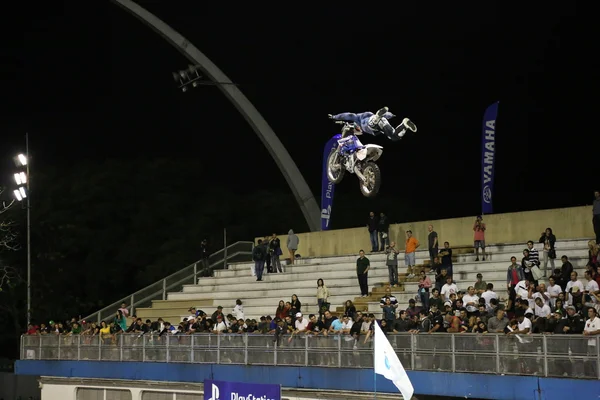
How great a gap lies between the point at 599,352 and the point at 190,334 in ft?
44.1

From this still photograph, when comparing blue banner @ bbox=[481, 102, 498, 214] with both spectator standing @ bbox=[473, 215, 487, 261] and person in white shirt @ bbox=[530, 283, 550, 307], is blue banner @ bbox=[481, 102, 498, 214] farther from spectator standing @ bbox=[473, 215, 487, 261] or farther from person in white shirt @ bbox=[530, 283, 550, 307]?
person in white shirt @ bbox=[530, 283, 550, 307]

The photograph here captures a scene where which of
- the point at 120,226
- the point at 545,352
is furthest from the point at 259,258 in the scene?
the point at 120,226

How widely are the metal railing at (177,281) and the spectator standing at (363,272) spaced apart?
11.3 meters

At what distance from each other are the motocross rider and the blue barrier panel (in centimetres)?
540

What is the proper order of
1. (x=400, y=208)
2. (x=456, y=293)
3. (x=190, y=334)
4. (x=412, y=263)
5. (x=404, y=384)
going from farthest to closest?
(x=400, y=208), (x=412, y=263), (x=190, y=334), (x=456, y=293), (x=404, y=384)

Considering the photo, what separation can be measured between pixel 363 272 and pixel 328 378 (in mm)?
5600

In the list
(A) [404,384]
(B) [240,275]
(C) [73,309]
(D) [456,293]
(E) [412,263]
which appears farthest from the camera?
(C) [73,309]

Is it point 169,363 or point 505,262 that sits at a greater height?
point 505,262

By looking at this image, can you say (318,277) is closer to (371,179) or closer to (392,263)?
(392,263)

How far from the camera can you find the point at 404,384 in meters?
18.2

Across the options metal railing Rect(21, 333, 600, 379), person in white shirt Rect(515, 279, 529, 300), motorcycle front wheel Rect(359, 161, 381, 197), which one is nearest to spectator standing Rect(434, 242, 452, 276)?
motorcycle front wheel Rect(359, 161, 381, 197)

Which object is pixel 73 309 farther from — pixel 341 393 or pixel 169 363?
pixel 341 393

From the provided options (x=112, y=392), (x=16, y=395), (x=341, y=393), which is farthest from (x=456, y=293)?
(x=16, y=395)

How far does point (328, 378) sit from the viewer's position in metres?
26.0
